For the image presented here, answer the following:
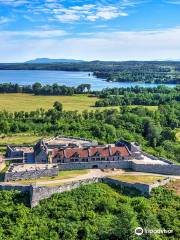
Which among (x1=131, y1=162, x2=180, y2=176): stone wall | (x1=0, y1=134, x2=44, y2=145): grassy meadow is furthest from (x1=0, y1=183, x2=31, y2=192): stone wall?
(x1=0, y1=134, x2=44, y2=145): grassy meadow

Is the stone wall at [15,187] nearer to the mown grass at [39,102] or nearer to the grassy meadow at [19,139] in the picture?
the grassy meadow at [19,139]

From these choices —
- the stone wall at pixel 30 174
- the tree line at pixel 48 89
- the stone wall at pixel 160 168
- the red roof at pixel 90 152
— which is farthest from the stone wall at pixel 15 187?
the tree line at pixel 48 89

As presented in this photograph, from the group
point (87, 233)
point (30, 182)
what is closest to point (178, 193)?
point (87, 233)

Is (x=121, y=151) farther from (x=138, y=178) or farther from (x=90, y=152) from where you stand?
(x=138, y=178)

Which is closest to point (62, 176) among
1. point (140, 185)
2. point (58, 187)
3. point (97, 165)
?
point (58, 187)

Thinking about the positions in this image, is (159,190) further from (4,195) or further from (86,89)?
(86,89)

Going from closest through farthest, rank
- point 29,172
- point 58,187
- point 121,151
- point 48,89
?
point 58,187
point 29,172
point 121,151
point 48,89
